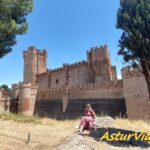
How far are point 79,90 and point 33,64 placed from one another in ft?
61.5

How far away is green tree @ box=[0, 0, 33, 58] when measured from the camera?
874cm

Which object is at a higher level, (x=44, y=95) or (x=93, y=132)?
(x=44, y=95)

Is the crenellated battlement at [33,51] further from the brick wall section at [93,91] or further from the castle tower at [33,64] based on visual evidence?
the brick wall section at [93,91]

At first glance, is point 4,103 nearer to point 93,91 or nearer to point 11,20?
point 93,91

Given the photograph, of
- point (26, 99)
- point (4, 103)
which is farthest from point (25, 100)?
point (4, 103)

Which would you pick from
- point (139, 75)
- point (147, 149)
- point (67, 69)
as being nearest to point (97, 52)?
point (67, 69)

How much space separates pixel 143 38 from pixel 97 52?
2299cm

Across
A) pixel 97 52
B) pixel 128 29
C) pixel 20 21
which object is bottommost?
pixel 128 29

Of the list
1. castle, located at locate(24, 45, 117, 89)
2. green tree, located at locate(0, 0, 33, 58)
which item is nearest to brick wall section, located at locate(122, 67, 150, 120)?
castle, located at locate(24, 45, 117, 89)

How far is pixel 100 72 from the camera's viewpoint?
2981cm

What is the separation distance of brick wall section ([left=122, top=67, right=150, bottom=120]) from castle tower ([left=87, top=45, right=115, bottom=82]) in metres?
11.3

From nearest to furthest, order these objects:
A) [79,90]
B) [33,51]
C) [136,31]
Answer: [136,31], [79,90], [33,51]

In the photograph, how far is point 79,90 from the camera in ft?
81.5

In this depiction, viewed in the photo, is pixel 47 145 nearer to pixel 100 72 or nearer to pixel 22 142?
pixel 22 142
